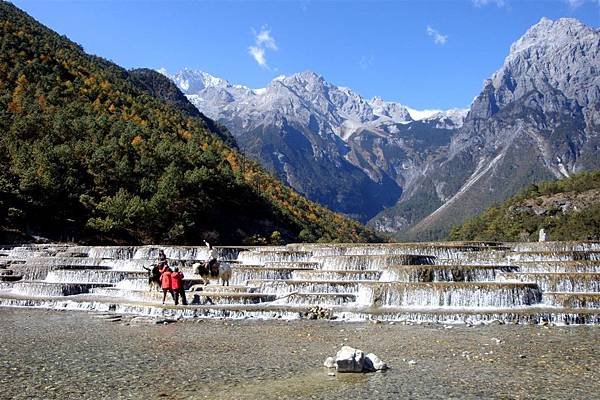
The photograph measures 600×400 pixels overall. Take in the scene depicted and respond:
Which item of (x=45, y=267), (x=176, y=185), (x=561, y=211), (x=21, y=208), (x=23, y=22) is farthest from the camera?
(x=561, y=211)

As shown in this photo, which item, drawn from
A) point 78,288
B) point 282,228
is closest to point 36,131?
point 282,228

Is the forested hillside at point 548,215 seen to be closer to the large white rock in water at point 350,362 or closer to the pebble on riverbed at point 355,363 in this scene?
the pebble on riverbed at point 355,363

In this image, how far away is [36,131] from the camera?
77812mm

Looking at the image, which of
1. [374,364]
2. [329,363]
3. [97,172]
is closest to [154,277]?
[329,363]

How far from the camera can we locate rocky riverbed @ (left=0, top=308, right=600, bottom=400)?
1300 cm

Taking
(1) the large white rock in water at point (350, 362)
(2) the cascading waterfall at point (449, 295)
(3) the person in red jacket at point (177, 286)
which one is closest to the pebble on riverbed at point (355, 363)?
(1) the large white rock in water at point (350, 362)

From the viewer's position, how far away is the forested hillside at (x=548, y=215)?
124 m

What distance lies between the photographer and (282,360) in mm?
16438

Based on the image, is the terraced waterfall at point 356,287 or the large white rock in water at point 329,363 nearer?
the large white rock in water at point 329,363

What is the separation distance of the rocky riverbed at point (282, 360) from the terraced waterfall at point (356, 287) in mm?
2597

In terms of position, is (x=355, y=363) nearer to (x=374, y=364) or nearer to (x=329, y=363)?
(x=374, y=364)

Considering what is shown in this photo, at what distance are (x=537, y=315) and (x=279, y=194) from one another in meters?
108

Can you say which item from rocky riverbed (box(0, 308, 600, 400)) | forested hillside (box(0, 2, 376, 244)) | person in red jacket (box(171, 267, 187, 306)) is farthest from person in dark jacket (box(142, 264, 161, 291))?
forested hillside (box(0, 2, 376, 244))

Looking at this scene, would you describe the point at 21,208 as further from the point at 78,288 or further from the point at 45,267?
the point at 78,288
